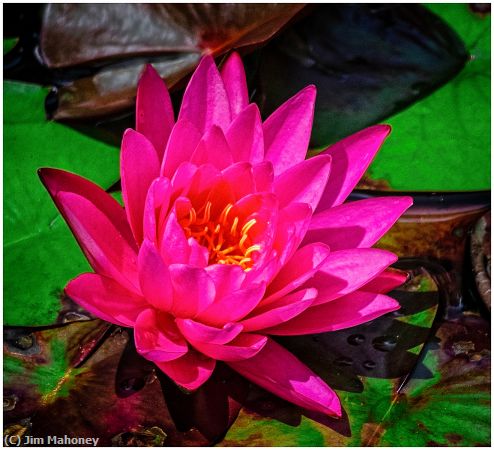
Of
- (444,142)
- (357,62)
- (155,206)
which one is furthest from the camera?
(357,62)

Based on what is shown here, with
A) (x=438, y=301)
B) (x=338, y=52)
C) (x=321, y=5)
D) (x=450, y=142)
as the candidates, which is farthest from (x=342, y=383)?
(x=321, y=5)

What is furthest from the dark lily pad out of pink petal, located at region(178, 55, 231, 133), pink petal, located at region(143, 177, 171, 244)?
pink petal, located at region(143, 177, 171, 244)

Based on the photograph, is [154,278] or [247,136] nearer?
[154,278]

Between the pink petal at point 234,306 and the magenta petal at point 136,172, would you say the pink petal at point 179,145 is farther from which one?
the pink petal at point 234,306

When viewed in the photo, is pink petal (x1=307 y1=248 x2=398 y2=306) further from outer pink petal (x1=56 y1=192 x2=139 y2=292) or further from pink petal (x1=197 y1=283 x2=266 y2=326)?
outer pink petal (x1=56 y1=192 x2=139 y2=292)

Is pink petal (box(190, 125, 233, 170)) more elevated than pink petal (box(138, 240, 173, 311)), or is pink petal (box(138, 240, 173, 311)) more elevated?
pink petal (box(190, 125, 233, 170))

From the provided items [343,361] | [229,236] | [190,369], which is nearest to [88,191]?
[229,236]

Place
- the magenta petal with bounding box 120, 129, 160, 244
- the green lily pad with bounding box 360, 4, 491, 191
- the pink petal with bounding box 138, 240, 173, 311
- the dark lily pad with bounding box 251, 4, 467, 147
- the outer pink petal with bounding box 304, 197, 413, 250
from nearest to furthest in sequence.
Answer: the pink petal with bounding box 138, 240, 173, 311 → the magenta petal with bounding box 120, 129, 160, 244 → the outer pink petal with bounding box 304, 197, 413, 250 → the green lily pad with bounding box 360, 4, 491, 191 → the dark lily pad with bounding box 251, 4, 467, 147

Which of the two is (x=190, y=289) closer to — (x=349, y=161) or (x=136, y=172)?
(x=136, y=172)
